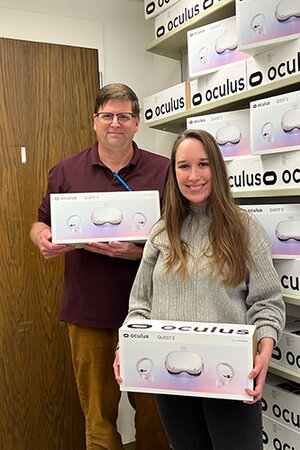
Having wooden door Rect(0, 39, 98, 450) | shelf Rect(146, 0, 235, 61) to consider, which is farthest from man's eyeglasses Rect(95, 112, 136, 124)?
wooden door Rect(0, 39, 98, 450)

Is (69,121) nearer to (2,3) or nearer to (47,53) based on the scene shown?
(47,53)

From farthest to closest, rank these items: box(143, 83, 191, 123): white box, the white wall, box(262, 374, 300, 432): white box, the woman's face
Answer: the white wall → box(143, 83, 191, 123): white box → box(262, 374, 300, 432): white box → the woman's face

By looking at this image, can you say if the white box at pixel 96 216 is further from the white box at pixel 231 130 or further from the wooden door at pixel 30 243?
the wooden door at pixel 30 243

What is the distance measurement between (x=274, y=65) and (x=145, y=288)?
32.4 inches

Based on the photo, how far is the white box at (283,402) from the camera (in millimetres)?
1707

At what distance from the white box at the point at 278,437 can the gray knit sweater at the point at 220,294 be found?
0.54 metres

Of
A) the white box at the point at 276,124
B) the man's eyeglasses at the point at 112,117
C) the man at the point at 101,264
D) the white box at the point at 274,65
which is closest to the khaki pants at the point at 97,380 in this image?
the man at the point at 101,264

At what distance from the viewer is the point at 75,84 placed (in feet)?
8.07

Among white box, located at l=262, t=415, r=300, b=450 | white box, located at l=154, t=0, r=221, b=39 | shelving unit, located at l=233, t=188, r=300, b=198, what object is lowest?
white box, located at l=262, t=415, r=300, b=450

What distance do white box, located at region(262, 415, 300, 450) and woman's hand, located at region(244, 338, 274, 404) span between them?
513 millimetres

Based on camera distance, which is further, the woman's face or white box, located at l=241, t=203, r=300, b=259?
white box, located at l=241, t=203, r=300, b=259

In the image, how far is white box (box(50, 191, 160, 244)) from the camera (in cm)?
A: 173

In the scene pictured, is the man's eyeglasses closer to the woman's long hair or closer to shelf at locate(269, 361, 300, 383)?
the woman's long hair

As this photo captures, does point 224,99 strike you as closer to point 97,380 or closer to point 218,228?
point 218,228
